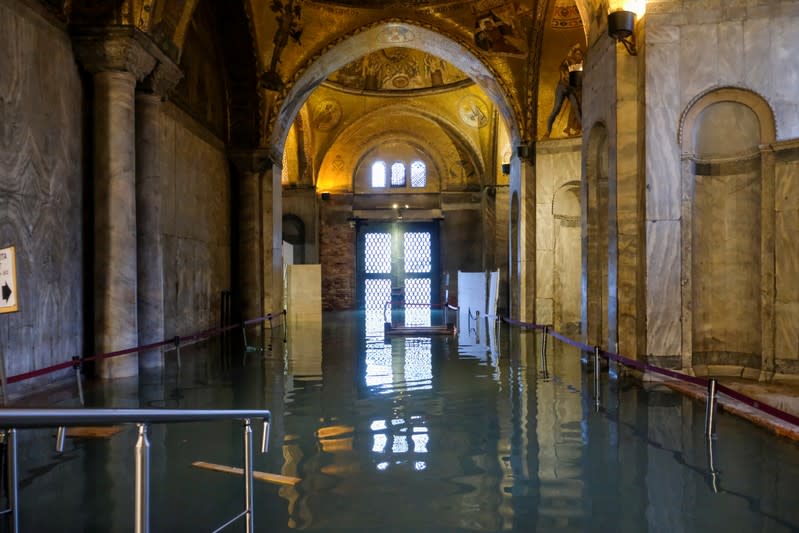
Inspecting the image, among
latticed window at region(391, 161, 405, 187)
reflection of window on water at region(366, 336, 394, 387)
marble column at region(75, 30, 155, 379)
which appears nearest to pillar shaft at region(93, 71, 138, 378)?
marble column at region(75, 30, 155, 379)

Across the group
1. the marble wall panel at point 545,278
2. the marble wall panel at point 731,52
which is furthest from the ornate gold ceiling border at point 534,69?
the marble wall panel at point 731,52

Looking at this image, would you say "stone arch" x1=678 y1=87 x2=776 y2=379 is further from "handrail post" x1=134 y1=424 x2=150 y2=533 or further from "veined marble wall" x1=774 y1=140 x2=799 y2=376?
"handrail post" x1=134 y1=424 x2=150 y2=533

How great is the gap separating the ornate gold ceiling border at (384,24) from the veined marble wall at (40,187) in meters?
8.04

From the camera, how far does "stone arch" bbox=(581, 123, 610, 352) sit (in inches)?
418

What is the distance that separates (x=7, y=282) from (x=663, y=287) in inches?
293

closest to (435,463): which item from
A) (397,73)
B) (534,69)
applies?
(534,69)

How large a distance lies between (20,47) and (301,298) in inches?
579

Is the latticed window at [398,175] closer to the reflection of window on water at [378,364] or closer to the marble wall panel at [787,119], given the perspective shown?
the reflection of window on water at [378,364]

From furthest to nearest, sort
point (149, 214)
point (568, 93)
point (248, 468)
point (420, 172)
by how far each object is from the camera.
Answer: point (420, 172) < point (568, 93) < point (149, 214) < point (248, 468)

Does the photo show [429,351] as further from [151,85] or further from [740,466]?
[740,466]

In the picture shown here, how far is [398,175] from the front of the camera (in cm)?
2941

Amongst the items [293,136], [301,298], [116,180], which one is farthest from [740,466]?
[293,136]

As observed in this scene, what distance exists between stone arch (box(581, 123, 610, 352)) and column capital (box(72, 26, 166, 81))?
7084mm

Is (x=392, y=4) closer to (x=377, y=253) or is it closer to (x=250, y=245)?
(x=250, y=245)
